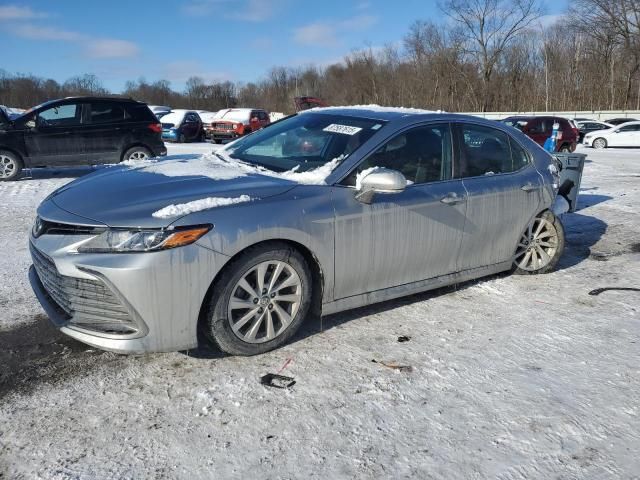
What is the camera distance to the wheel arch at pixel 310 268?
10.3 feet

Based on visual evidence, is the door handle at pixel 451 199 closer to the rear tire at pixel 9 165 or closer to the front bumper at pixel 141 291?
the front bumper at pixel 141 291

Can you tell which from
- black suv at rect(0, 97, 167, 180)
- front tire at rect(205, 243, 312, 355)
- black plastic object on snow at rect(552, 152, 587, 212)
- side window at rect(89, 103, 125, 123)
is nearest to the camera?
front tire at rect(205, 243, 312, 355)

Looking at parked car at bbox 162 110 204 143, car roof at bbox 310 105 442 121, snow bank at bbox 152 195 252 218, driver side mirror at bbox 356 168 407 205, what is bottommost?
snow bank at bbox 152 195 252 218

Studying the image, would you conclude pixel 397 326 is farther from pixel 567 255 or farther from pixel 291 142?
pixel 567 255

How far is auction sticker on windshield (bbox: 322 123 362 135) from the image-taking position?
159 inches

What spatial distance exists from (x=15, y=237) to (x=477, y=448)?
5.72m

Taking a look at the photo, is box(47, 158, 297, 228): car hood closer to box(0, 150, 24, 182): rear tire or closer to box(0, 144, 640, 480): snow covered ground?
box(0, 144, 640, 480): snow covered ground

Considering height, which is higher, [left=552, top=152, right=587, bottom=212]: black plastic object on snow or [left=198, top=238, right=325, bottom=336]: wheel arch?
[left=552, top=152, right=587, bottom=212]: black plastic object on snow

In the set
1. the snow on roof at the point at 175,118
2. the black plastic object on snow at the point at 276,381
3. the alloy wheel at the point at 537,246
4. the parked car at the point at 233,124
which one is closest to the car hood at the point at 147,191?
the black plastic object on snow at the point at 276,381

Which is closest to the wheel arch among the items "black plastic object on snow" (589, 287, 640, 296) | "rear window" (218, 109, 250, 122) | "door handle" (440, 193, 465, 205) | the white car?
"door handle" (440, 193, 465, 205)

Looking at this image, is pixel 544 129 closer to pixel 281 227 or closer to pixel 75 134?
pixel 75 134

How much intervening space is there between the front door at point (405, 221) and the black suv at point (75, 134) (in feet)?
29.7

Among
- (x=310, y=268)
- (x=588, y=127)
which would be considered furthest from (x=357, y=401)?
(x=588, y=127)

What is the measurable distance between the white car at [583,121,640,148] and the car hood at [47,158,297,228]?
2589 centimetres
